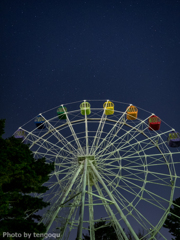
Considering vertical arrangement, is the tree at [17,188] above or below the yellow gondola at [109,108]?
below

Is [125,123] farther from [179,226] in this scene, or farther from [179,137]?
[179,226]

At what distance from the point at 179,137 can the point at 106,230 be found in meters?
13.7

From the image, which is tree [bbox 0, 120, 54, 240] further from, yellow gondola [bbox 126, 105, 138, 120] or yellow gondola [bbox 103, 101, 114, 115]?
yellow gondola [bbox 126, 105, 138, 120]

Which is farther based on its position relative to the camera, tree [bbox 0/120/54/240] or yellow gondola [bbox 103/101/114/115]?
yellow gondola [bbox 103/101/114/115]

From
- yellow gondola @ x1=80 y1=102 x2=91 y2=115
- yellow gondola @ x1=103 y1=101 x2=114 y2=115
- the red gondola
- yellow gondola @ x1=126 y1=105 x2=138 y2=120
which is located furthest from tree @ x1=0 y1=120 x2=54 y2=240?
the red gondola

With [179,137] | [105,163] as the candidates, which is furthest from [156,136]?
[105,163]

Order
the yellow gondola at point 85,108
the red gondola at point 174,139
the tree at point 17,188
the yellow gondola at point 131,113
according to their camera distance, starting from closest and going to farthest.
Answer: the tree at point 17,188 → the red gondola at point 174,139 → the yellow gondola at point 131,113 → the yellow gondola at point 85,108

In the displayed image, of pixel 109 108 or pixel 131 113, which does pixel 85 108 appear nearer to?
pixel 109 108

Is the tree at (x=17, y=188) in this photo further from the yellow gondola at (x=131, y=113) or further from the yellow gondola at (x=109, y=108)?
the yellow gondola at (x=131, y=113)

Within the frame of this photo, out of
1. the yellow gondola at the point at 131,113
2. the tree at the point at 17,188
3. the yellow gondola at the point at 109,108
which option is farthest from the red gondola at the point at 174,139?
the tree at the point at 17,188

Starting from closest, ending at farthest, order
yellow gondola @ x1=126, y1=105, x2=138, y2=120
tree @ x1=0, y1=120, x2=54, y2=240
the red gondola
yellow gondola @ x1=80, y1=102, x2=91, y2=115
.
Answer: tree @ x1=0, y1=120, x2=54, y2=240 < the red gondola < yellow gondola @ x1=126, y1=105, x2=138, y2=120 < yellow gondola @ x1=80, y1=102, x2=91, y2=115

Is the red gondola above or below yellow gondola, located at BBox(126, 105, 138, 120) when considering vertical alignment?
below

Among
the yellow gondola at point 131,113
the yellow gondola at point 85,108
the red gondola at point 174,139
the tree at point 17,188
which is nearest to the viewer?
the tree at point 17,188

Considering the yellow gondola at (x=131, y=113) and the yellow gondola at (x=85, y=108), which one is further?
the yellow gondola at (x=85, y=108)
